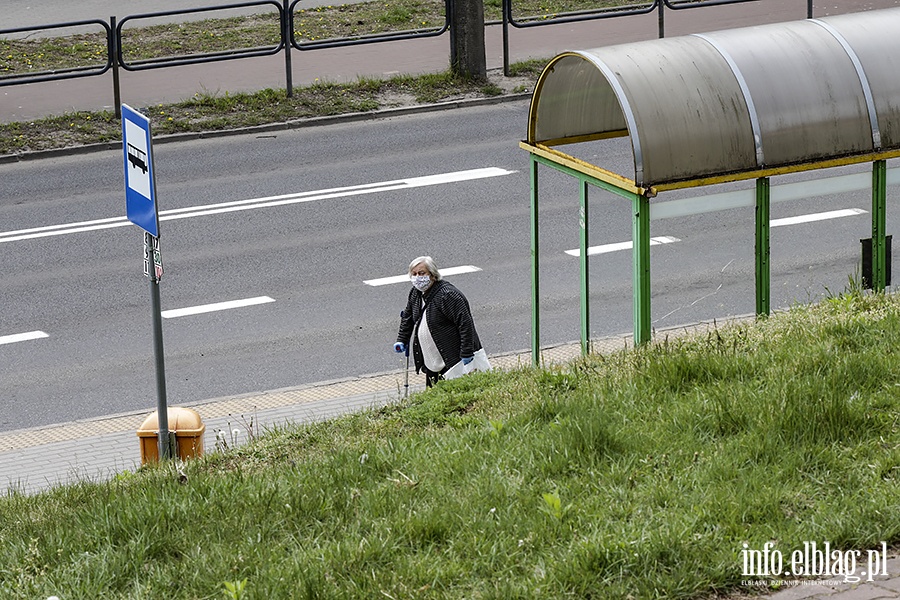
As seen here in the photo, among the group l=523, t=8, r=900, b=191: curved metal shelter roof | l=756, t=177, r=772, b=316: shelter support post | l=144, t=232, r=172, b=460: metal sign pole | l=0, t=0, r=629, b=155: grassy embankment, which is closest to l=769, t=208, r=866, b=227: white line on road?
l=523, t=8, r=900, b=191: curved metal shelter roof

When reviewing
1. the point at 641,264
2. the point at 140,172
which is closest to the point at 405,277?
the point at 641,264

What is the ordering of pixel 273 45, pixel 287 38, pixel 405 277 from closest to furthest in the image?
pixel 405 277
pixel 287 38
pixel 273 45

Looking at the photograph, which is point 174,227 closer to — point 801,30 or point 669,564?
point 801,30

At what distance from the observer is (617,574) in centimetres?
504

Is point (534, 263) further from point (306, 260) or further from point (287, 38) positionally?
point (287, 38)

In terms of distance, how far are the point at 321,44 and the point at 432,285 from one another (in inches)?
423

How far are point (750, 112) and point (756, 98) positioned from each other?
0.11 meters

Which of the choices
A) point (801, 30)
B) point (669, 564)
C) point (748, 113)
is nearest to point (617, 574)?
point (669, 564)

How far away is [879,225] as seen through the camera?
9.95 metres

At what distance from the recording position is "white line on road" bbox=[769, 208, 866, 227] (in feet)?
46.4

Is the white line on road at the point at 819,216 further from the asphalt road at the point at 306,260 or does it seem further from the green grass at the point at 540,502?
the green grass at the point at 540,502

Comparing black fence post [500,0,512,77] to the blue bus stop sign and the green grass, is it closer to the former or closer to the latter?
the blue bus stop sign

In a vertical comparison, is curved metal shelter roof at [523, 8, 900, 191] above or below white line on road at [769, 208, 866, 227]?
above

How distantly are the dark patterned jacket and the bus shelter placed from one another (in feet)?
2.89
